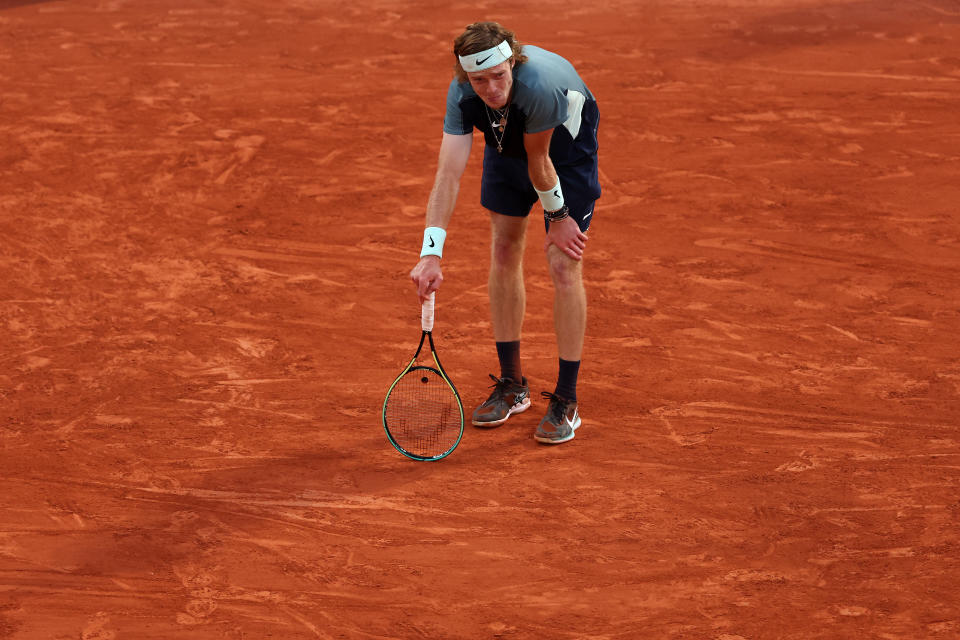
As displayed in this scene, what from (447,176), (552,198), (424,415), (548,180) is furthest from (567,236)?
(424,415)

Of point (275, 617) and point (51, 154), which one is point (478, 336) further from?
point (51, 154)

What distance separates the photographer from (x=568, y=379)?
202 inches

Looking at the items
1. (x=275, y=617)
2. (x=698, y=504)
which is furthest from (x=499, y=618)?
(x=698, y=504)

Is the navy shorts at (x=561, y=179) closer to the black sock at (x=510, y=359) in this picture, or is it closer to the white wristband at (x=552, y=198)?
the white wristband at (x=552, y=198)

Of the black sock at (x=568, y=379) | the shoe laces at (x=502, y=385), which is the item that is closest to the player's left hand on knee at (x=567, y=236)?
the black sock at (x=568, y=379)

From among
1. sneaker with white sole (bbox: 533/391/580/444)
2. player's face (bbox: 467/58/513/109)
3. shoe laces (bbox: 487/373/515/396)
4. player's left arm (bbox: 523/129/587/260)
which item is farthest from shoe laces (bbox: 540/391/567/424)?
player's face (bbox: 467/58/513/109)

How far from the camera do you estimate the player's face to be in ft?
14.2

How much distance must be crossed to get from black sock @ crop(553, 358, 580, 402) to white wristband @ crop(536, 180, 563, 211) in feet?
2.67

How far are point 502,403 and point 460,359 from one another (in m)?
0.63

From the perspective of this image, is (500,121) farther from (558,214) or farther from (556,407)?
(556,407)

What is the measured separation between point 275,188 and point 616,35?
498cm

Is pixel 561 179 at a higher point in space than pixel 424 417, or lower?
higher

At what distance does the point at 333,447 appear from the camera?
16.6 ft

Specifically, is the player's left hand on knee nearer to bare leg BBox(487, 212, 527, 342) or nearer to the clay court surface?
bare leg BBox(487, 212, 527, 342)
